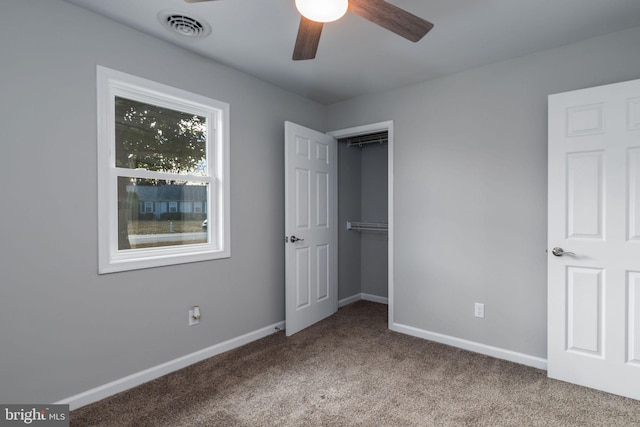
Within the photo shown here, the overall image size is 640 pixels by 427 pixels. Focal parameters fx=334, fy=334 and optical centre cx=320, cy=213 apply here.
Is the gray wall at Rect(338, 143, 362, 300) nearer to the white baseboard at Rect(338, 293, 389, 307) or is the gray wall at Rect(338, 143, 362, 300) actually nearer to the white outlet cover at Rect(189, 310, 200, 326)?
the white baseboard at Rect(338, 293, 389, 307)

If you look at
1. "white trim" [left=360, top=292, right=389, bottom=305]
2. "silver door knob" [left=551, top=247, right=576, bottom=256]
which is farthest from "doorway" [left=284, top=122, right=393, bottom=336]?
"silver door knob" [left=551, top=247, right=576, bottom=256]

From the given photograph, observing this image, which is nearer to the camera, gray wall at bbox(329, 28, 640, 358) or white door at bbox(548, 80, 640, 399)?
white door at bbox(548, 80, 640, 399)

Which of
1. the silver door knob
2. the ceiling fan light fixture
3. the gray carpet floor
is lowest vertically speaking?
the gray carpet floor

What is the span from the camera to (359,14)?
1.62 m

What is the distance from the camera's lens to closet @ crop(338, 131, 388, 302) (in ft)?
14.2

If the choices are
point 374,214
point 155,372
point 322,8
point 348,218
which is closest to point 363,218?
point 374,214

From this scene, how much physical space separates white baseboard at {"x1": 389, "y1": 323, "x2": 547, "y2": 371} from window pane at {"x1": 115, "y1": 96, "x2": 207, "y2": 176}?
2466mm

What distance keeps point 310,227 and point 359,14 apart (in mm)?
2245

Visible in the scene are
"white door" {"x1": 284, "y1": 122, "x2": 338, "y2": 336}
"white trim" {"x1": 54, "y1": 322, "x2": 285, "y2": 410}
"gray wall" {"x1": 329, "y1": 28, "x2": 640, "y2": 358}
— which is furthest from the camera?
"white door" {"x1": 284, "y1": 122, "x2": 338, "y2": 336}

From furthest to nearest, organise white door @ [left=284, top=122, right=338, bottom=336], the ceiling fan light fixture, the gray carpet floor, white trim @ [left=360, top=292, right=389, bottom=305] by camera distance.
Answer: white trim @ [left=360, top=292, right=389, bottom=305] < white door @ [left=284, top=122, right=338, bottom=336] < the gray carpet floor < the ceiling fan light fixture

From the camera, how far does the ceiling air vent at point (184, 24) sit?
2.14m

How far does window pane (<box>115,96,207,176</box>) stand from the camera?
2346 millimetres

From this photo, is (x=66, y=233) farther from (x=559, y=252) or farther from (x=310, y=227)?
(x=559, y=252)

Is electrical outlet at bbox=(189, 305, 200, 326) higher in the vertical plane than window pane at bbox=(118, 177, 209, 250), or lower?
lower
